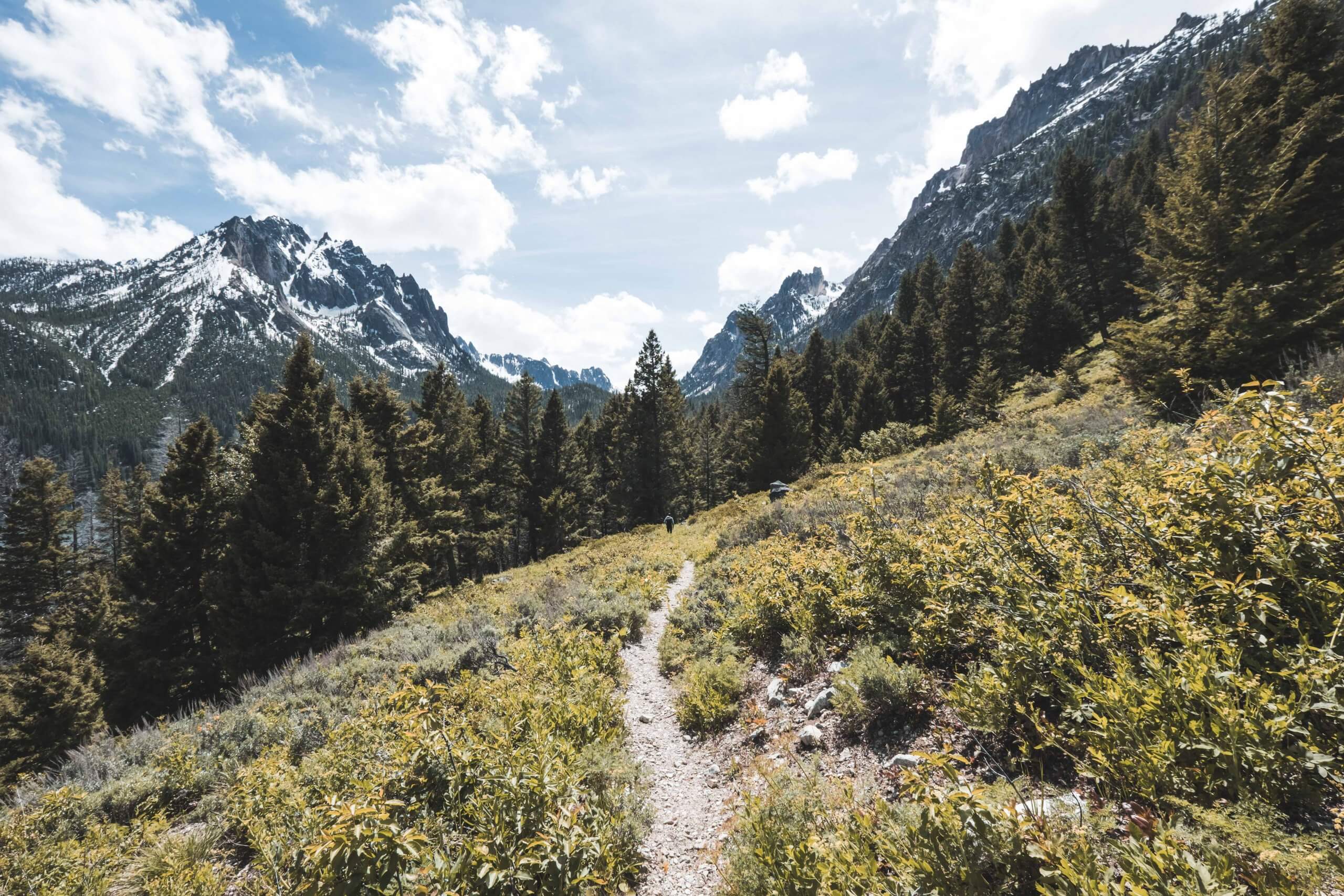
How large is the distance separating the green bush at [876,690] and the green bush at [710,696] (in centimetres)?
188

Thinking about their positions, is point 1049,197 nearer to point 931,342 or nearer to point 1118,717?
point 931,342

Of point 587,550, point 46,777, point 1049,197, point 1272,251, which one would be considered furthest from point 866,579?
point 1049,197

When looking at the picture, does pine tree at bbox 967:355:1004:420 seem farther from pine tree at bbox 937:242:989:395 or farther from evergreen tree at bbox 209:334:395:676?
evergreen tree at bbox 209:334:395:676

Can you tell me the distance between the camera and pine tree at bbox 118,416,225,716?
56.1ft

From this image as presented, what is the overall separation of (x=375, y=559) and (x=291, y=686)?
8421mm

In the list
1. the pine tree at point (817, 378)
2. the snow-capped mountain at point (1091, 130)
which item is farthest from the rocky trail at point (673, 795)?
the snow-capped mountain at point (1091, 130)

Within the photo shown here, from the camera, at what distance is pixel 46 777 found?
7.11 meters

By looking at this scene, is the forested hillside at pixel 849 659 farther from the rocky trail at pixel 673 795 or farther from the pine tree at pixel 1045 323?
the pine tree at pixel 1045 323

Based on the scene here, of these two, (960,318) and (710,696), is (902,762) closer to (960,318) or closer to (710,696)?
(710,696)

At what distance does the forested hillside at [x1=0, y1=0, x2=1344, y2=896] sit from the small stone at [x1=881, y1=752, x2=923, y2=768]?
6 centimetres

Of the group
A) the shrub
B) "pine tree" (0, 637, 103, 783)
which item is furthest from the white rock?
"pine tree" (0, 637, 103, 783)

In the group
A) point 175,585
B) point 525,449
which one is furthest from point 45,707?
point 525,449

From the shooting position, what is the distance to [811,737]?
5.44 meters

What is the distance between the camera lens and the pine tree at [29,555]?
105 ft
